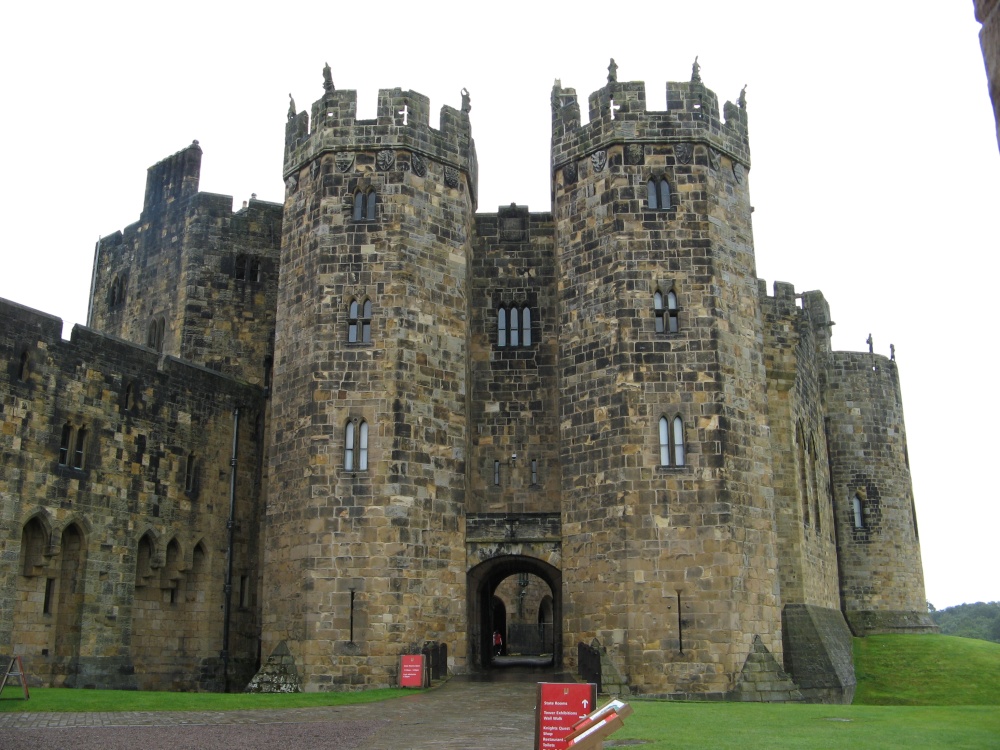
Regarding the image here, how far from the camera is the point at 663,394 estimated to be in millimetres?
25562

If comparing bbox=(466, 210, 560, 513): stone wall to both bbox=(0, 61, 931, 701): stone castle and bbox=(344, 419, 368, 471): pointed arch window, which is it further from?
bbox=(344, 419, 368, 471): pointed arch window

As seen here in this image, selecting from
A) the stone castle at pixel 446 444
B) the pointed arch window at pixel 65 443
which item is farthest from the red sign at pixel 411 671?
the pointed arch window at pixel 65 443

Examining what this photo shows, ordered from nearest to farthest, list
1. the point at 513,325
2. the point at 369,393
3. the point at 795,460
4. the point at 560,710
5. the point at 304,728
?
the point at 560,710 → the point at 304,728 → the point at 369,393 → the point at 795,460 → the point at 513,325

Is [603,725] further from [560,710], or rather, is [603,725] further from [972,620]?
[972,620]

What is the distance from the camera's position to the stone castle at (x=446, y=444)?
78.8 feet

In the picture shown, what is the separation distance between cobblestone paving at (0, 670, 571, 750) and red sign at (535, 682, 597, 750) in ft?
7.41

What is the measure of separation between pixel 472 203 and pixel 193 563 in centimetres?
1320

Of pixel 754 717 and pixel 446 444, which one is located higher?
pixel 446 444

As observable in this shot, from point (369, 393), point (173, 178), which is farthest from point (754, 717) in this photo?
point (173, 178)

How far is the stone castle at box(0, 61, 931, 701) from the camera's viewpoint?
24.0 m

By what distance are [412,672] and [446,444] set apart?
6.07 meters

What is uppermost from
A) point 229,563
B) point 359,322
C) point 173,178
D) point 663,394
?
point 173,178

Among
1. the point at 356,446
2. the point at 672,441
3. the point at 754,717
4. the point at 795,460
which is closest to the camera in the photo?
the point at 754,717

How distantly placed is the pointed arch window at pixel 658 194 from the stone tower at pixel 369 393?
17.6 feet
